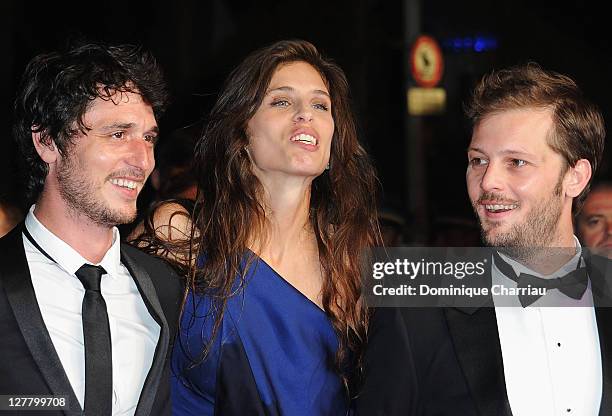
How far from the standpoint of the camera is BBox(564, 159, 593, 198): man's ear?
2254 mm

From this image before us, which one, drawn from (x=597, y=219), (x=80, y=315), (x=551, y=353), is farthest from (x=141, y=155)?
(x=597, y=219)

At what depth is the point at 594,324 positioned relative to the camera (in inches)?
83.0

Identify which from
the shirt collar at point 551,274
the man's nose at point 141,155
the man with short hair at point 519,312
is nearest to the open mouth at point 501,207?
the man with short hair at point 519,312

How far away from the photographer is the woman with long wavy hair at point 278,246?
222 cm

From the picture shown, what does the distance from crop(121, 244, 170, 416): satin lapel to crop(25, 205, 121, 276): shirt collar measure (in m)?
0.06

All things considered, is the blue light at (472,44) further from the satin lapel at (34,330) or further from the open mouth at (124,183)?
the satin lapel at (34,330)

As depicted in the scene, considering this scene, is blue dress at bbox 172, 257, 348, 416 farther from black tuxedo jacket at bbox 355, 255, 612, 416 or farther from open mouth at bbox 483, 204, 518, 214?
open mouth at bbox 483, 204, 518, 214

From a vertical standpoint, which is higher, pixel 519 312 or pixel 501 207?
pixel 501 207

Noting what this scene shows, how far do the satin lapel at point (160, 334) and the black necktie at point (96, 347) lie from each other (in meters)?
0.08

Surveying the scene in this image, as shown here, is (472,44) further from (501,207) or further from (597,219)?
(501,207)

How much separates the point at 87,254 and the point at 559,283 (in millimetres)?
1169

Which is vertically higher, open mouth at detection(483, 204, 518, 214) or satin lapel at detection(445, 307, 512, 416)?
open mouth at detection(483, 204, 518, 214)

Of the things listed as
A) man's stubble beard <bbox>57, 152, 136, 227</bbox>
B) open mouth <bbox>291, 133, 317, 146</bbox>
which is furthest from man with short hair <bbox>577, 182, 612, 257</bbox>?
man's stubble beard <bbox>57, 152, 136, 227</bbox>

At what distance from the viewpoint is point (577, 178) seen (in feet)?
7.46
